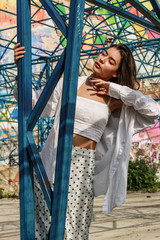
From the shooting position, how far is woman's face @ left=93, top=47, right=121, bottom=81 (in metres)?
2.42

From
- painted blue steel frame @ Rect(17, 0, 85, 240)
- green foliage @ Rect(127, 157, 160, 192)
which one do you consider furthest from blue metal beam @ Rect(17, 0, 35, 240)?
green foliage @ Rect(127, 157, 160, 192)

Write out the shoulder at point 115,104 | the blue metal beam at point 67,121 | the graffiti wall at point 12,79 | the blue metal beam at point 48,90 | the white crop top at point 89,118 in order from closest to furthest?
the blue metal beam at point 67,121 < the blue metal beam at point 48,90 < the white crop top at point 89,118 < the shoulder at point 115,104 < the graffiti wall at point 12,79

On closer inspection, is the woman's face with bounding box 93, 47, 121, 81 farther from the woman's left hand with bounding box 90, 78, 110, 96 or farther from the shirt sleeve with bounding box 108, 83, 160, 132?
the shirt sleeve with bounding box 108, 83, 160, 132

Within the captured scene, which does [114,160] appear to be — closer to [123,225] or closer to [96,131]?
[96,131]

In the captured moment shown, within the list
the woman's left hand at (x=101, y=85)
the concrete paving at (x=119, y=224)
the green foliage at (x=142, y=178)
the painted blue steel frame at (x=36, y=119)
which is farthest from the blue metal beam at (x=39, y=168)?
the green foliage at (x=142, y=178)

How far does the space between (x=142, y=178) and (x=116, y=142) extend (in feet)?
43.1

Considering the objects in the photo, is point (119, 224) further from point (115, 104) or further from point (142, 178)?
point (142, 178)

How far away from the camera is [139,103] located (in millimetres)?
2168

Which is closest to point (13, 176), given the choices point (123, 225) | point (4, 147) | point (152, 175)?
point (4, 147)

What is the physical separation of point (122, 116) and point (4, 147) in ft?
41.0

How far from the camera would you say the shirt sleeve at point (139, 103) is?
2.16m

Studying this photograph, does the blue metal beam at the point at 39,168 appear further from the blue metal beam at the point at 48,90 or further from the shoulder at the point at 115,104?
the shoulder at the point at 115,104

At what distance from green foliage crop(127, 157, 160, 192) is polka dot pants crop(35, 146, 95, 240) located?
1275cm

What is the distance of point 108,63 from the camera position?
7.96 ft
